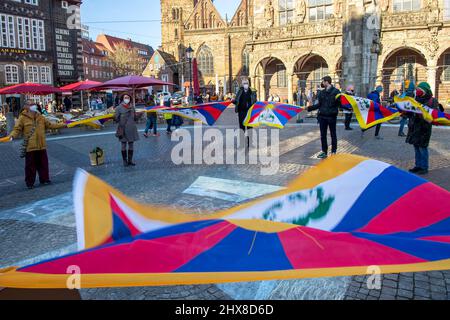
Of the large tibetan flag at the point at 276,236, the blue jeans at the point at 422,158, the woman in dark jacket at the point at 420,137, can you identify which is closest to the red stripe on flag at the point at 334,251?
the large tibetan flag at the point at 276,236

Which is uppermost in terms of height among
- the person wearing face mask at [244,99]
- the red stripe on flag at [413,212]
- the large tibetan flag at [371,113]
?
the person wearing face mask at [244,99]

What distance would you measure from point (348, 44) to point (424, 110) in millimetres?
13201

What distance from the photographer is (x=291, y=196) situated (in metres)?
2.89

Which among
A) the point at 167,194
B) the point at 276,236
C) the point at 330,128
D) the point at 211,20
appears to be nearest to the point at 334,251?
the point at 276,236

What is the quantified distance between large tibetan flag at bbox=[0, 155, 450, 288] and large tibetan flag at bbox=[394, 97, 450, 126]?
4.39 meters

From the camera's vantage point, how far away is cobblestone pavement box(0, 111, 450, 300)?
11.2 feet

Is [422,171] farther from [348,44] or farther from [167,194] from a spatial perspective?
[348,44]

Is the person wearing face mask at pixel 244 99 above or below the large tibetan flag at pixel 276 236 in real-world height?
above

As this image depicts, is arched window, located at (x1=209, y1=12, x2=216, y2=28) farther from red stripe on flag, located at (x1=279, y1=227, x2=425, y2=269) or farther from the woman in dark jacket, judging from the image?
red stripe on flag, located at (x1=279, y1=227, x2=425, y2=269)

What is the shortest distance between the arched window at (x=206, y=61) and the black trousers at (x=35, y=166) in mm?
52711

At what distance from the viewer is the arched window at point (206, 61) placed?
59106mm

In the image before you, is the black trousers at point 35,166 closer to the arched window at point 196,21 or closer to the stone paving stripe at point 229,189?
the stone paving stripe at point 229,189

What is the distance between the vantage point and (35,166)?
8023mm

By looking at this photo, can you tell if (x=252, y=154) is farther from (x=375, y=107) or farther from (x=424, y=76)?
(x=424, y=76)
